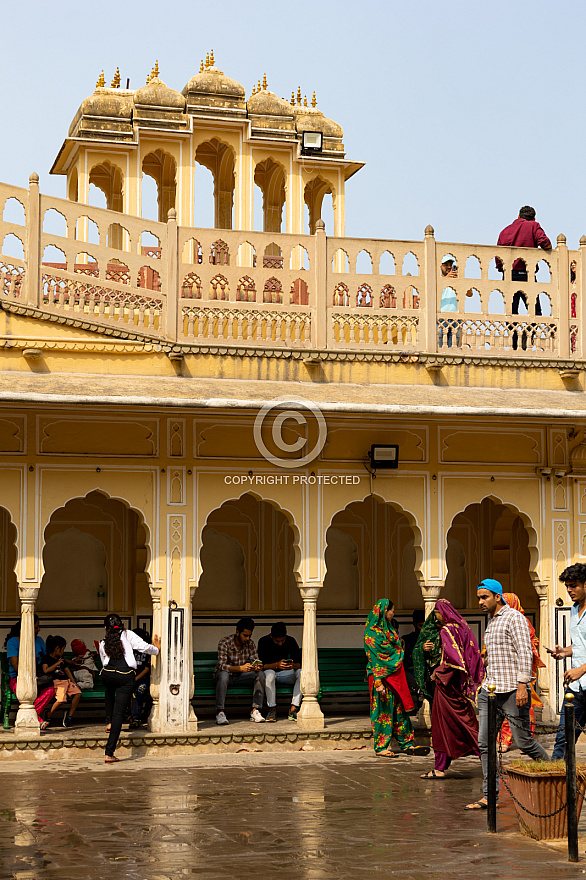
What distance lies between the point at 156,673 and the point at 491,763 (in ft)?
16.6

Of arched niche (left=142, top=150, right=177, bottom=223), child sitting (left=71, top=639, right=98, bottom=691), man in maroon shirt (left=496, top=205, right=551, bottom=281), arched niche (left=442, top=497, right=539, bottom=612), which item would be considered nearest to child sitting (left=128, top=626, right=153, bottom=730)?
child sitting (left=71, top=639, right=98, bottom=691)

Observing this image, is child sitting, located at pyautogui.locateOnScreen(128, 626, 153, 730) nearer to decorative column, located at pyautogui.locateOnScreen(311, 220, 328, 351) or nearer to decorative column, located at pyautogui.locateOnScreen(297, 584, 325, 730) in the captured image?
decorative column, located at pyautogui.locateOnScreen(297, 584, 325, 730)

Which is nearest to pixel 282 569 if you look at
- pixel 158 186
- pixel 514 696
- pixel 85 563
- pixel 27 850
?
pixel 85 563

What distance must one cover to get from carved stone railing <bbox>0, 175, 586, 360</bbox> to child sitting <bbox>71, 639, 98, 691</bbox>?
12.1 ft

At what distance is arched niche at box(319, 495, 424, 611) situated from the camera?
1549cm

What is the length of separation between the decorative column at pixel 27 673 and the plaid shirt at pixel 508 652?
5096 millimetres

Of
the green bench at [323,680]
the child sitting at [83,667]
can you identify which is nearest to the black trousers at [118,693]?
the green bench at [323,680]

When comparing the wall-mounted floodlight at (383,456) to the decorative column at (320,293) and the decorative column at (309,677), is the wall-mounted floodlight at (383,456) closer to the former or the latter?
the decorative column at (320,293)

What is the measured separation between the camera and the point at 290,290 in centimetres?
1292

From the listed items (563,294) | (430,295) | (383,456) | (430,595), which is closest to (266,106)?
(430,295)

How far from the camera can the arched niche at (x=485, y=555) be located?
15820mm

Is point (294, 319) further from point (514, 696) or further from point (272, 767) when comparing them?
point (514, 696)

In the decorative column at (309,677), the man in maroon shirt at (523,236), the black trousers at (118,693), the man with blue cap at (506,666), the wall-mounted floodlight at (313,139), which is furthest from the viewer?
the wall-mounted floodlight at (313,139)

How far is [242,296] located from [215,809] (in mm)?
5685
